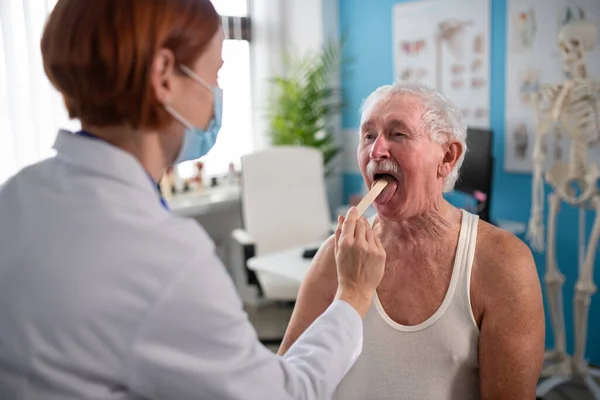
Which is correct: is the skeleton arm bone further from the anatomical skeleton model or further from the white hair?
the white hair

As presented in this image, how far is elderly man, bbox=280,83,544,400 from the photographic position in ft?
4.38

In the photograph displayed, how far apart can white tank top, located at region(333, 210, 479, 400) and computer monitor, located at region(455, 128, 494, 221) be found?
65.2 inches

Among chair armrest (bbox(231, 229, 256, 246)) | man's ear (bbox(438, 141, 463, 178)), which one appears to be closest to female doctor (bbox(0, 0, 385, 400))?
man's ear (bbox(438, 141, 463, 178))

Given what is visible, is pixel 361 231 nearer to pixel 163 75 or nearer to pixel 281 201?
pixel 163 75

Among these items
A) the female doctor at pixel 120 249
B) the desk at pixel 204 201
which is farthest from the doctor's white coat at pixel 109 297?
the desk at pixel 204 201

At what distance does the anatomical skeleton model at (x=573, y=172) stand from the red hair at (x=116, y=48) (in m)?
2.23

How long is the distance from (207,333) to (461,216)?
2.90ft

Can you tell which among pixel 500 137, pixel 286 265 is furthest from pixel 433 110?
pixel 500 137

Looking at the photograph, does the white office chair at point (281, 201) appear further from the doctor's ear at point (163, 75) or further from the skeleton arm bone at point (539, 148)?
the doctor's ear at point (163, 75)

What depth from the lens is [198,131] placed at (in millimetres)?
954

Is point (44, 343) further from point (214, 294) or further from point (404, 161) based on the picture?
point (404, 161)

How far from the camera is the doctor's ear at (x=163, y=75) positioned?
2.74 ft

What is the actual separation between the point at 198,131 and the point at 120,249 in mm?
261

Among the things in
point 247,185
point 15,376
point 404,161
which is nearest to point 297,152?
point 247,185
